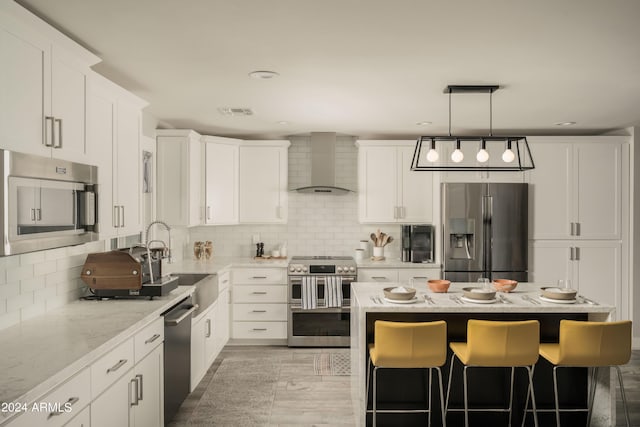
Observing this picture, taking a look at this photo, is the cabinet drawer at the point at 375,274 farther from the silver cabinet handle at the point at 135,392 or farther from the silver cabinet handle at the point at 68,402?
the silver cabinet handle at the point at 68,402

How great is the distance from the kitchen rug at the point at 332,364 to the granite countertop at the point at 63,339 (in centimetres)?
197

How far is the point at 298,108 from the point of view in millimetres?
4328

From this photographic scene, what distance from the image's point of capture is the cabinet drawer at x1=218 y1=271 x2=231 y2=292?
4.85 meters

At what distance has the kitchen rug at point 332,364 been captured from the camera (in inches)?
177

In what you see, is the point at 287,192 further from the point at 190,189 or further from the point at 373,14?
the point at 373,14

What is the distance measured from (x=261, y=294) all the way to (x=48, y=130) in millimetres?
3499

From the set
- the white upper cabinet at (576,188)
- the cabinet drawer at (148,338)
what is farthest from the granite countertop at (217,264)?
the white upper cabinet at (576,188)

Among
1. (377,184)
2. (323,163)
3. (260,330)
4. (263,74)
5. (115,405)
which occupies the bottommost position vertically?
(260,330)

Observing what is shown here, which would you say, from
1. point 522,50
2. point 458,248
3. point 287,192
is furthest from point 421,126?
point 522,50

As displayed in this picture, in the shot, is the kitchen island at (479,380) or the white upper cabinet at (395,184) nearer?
the kitchen island at (479,380)

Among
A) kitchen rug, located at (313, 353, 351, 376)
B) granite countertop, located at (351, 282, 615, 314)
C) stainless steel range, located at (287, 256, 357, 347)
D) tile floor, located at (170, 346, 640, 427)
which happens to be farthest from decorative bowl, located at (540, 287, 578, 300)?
stainless steel range, located at (287, 256, 357, 347)

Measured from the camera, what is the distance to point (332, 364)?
15.5ft

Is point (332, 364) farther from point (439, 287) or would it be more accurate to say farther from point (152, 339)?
point (152, 339)

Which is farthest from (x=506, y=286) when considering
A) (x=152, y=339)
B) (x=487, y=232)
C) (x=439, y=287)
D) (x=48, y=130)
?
(x=48, y=130)
